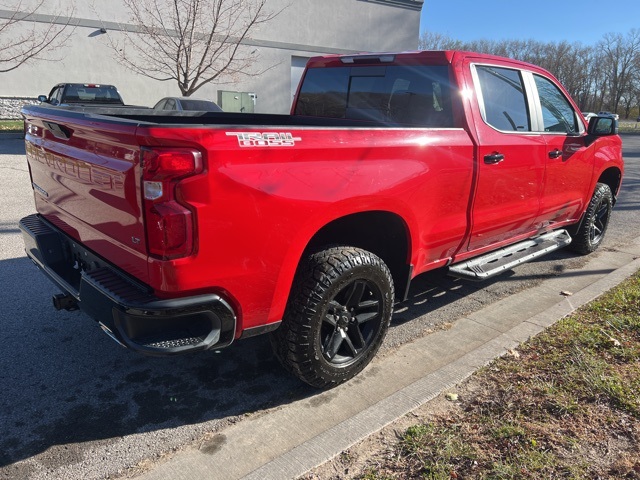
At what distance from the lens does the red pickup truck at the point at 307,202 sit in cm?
223

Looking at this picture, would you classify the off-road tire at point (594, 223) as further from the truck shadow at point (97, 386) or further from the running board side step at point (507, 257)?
the truck shadow at point (97, 386)

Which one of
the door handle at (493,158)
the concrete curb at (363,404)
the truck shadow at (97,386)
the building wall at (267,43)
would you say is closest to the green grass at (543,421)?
the concrete curb at (363,404)

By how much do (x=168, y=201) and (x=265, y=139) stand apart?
1.75ft

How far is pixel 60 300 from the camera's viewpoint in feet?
9.70

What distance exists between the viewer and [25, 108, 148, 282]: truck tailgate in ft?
7.39

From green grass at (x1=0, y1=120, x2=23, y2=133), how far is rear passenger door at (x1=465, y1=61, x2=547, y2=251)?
68.3 ft

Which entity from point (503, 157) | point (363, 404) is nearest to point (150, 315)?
point (363, 404)

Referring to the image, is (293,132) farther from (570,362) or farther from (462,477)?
(570,362)

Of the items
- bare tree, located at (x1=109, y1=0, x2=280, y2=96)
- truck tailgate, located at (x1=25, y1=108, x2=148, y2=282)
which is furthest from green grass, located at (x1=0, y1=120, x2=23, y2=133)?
truck tailgate, located at (x1=25, y1=108, x2=148, y2=282)

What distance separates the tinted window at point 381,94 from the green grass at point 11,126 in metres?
19.4

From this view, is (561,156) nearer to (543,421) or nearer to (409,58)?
(409,58)

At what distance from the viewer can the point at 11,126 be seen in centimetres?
2131

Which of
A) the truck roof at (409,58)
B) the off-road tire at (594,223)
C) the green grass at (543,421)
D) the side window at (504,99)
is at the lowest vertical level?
the green grass at (543,421)

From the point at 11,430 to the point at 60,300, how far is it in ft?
2.39
